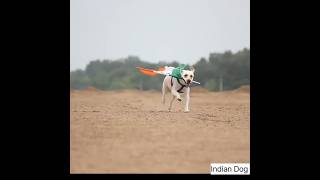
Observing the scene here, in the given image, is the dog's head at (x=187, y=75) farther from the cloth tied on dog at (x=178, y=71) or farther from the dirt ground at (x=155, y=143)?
the dirt ground at (x=155, y=143)

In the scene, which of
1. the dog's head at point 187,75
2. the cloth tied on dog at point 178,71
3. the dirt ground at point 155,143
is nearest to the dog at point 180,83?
the dog's head at point 187,75

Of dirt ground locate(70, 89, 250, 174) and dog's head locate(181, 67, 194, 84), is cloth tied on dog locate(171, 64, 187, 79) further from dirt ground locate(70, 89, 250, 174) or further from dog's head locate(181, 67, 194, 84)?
dirt ground locate(70, 89, 250, 174)

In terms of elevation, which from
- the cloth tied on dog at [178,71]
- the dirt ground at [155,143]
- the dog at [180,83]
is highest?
the cloth tied on dog at [178,71]

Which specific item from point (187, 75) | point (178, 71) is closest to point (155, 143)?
point (187, 75)

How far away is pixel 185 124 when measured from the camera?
11.1 metres

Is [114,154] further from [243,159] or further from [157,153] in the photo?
[243,159]

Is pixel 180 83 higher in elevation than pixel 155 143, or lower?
higher

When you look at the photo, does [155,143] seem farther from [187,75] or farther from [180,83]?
[180,83]

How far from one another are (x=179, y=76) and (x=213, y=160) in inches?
224

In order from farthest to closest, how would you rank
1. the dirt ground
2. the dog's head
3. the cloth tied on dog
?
the cloth tied on dog < the dog's head < the dirt ground

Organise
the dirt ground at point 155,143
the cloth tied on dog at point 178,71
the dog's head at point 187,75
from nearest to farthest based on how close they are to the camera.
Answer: the dirt ground at point 155,143 → the dog's head at point 187,75 → the cloth tied on dog at point 178,71

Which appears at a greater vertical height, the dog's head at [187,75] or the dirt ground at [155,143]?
the dog's head at [187,75]

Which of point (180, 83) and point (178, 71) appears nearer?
point (178, 71)

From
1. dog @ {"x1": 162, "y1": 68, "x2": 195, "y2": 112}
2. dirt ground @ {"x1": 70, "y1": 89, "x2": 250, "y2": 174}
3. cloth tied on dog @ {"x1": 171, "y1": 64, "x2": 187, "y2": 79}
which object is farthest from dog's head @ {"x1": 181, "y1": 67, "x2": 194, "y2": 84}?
dirt ground @ {"x1": 70, "y1": 89, "x2": 250, "y2": 174}
